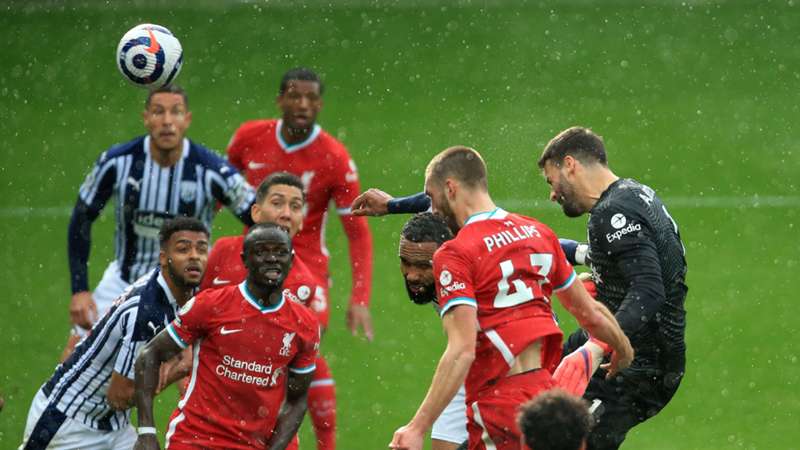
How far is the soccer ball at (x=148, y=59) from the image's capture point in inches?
394

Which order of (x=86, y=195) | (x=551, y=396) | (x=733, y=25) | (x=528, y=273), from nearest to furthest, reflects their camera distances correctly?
(x=551, y=396)
(x=528, y=273)
(x=86, y=195)
(x=733, y=25)

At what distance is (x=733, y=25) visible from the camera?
18.1 metres

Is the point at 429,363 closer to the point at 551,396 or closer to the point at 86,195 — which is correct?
the point at 86,195

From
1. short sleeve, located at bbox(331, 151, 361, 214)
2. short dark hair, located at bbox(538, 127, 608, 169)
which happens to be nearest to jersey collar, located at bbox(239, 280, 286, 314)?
short dark hair, located at bbox(538, 127, 608, 169)

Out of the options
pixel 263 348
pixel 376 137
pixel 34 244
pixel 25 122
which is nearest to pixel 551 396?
pixel 263 348

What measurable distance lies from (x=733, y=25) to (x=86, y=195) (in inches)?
411

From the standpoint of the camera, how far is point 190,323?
24.1ft

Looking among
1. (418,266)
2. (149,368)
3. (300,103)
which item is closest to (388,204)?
(418,266)

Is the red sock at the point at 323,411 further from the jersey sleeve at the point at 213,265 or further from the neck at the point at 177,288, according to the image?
the neck at the point at 177,288

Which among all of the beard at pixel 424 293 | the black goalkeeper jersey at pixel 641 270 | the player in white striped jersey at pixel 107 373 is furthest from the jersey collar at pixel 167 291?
the black goalkeeper jersey at pixel 641 270

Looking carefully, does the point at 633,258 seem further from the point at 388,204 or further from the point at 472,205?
the point at 388,204

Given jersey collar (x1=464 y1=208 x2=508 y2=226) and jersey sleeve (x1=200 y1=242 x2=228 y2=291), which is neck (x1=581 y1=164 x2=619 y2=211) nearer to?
jersey collar (x1=464 y1=208 x2=508 y2=226)

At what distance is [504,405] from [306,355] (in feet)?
4.33

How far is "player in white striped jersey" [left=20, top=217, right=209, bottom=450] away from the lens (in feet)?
26.2
